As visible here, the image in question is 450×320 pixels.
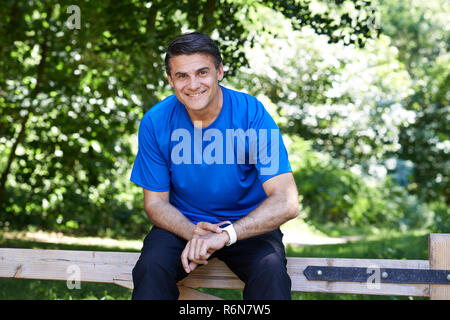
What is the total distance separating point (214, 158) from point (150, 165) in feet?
1.02

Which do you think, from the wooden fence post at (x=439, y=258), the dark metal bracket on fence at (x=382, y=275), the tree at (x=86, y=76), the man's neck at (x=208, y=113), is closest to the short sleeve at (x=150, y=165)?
the man's neck at (x=208, y=113)

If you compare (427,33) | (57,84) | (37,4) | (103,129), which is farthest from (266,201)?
(427,33)

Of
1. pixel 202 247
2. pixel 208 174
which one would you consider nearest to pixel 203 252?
pixel 202 247

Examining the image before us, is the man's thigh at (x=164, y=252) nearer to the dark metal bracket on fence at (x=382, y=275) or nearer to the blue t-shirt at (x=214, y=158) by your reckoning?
the blue t-shirt at (x=214, y=158)

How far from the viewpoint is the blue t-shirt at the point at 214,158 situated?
2.35m

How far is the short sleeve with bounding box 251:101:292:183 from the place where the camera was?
231 cm

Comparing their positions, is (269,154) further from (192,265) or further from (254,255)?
(192,265)

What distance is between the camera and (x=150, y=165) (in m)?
2.44

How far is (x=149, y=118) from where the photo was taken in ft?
8.14

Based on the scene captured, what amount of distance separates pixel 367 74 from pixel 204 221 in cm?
764

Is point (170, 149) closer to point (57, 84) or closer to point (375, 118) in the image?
point (57, 84)
